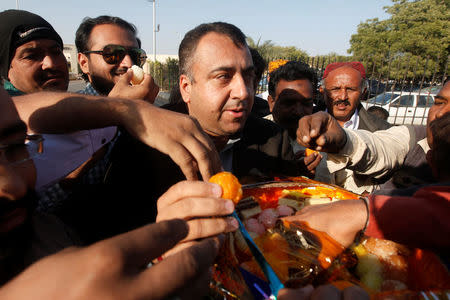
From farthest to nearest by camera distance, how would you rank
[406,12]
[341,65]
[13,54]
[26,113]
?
[406,12] → [341,65] → [13,54] → [26,113]

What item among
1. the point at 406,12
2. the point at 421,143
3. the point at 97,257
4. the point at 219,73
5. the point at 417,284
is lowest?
the point at 417,284

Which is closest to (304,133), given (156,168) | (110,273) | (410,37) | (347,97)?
(156,168)

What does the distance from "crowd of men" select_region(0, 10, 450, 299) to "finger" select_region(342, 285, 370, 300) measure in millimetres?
12

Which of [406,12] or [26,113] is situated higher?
[406,12]

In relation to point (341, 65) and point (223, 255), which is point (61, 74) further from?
point (341, 65)

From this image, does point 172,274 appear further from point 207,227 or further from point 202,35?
point 202,35

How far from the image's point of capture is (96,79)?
359 centimetres

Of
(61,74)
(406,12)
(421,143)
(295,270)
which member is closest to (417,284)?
(295,270)

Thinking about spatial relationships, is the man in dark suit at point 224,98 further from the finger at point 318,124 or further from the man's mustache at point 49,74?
the man's mustache at point 49,74

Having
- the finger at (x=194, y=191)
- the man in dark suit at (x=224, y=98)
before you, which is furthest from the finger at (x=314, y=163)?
the finger at (x=194, y=191)

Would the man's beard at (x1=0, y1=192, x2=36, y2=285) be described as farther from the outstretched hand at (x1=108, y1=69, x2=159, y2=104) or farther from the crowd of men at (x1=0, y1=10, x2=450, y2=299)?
the outstretched hand at (x1=108, y1=69, x2=159, y2=104)

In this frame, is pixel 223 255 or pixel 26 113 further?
pixel 26 113

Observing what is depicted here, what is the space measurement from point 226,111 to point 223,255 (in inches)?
52.9

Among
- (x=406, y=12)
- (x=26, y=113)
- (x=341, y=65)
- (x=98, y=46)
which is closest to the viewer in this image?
(x=26, y=113)
